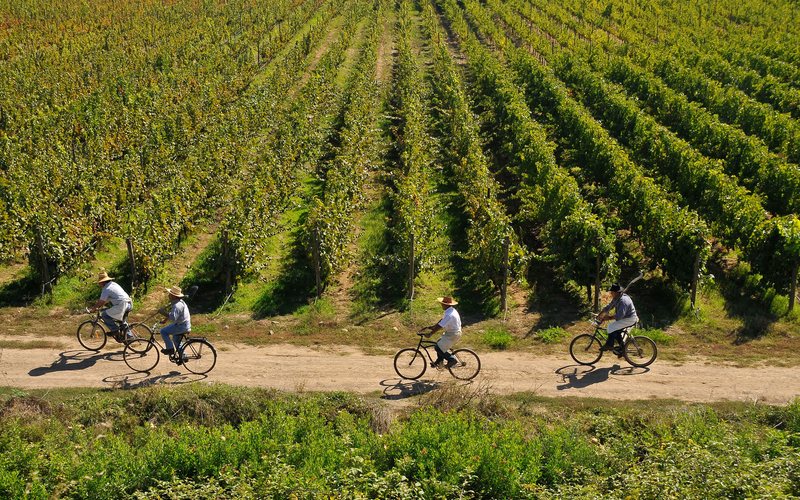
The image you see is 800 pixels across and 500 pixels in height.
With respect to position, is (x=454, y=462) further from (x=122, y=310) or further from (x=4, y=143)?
(x=4, y=143)

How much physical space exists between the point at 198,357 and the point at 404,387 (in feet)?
13.5

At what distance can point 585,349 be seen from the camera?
13562 millimetres

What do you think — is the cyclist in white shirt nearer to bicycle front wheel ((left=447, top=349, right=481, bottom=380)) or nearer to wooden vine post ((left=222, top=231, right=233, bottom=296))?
wooden vine post ((left=222, top=231, right=233, bottom=296))

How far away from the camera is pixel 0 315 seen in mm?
15445

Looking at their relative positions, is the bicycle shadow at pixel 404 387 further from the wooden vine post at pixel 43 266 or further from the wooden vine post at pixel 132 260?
the wooden vine post at pixel 43 266

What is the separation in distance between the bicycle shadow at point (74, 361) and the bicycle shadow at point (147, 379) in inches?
33.5

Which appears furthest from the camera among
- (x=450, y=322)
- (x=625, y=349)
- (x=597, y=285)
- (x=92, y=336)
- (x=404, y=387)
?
(x=597, y=285)

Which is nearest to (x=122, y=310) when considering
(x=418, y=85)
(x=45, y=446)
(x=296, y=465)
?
(x=45, y=446)

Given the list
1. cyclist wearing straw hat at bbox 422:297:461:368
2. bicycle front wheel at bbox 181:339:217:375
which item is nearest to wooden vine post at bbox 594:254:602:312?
cyclist wearing straw hat at bbox 422:297:461:368

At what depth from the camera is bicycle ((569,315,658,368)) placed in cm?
1311

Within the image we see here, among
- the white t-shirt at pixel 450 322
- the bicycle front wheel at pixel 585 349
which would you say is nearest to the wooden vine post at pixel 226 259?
the white t-shirt at pixel 450 322

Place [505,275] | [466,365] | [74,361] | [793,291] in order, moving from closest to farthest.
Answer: [466,365] → [74,361] → [793,291] → [505,275]

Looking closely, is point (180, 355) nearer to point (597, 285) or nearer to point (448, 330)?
point (448, 330)

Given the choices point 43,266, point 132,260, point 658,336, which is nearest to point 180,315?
point 132,260
